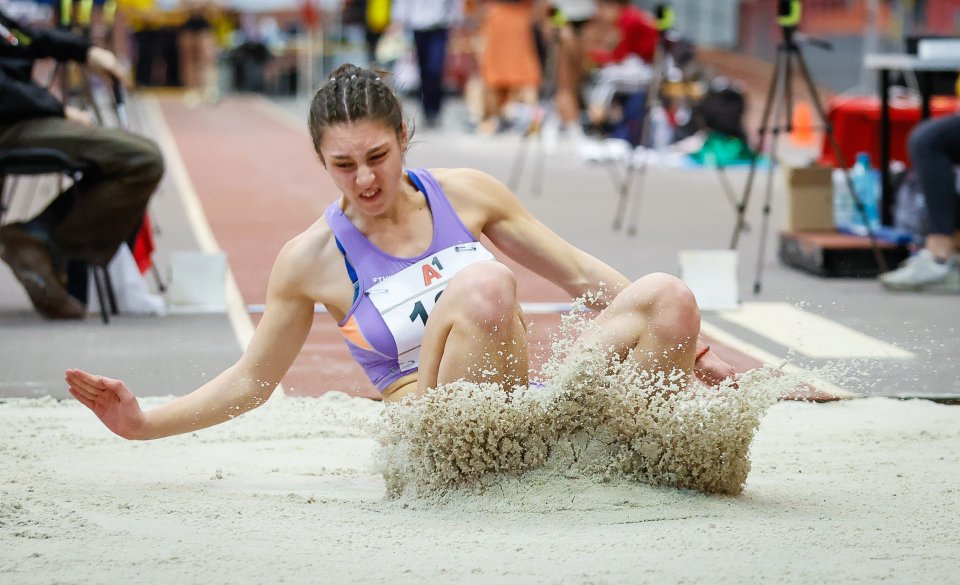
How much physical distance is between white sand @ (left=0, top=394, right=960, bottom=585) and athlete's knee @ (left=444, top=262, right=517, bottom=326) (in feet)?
1.41

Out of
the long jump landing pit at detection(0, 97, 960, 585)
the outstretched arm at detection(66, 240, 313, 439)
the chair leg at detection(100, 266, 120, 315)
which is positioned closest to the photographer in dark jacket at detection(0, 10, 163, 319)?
the chair leg at detection(100, 266, 120, 315)

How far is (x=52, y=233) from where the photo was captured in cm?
601

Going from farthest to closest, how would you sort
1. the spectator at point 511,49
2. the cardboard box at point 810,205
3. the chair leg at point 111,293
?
the spectator at point 511,49, the cardboard box at point 810,205, the chair leg at point 111,293

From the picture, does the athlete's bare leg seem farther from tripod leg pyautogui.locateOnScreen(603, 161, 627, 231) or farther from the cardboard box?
tripod leg pyautogui.locateOnScreen(603, 161, 627, 231)

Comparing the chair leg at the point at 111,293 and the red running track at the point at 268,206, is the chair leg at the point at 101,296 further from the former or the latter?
the red running track at the point at 268,206

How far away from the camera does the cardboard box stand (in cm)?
759

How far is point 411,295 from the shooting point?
3.24m

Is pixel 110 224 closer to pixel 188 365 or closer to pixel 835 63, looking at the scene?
pixel 188 365

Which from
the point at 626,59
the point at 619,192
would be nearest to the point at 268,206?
the point at 619,192

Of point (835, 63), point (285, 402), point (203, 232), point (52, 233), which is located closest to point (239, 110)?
point (835, 63)

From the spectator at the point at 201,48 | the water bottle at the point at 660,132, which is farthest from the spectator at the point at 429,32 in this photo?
the spectator at the point at 201,48

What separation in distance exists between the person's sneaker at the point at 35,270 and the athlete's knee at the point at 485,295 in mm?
3434

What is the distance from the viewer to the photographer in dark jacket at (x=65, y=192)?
593 centimetres

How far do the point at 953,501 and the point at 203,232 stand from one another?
619cm
